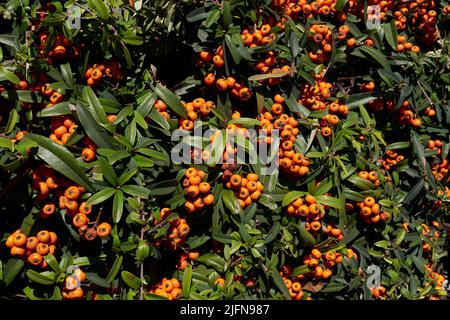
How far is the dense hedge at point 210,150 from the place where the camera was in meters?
1.93

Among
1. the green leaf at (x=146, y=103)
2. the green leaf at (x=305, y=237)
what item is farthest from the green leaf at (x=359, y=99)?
the green leaf at (x=146, y=103)

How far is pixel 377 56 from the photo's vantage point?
257 centimetres

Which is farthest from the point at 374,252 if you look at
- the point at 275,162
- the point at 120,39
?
the point at 120,39

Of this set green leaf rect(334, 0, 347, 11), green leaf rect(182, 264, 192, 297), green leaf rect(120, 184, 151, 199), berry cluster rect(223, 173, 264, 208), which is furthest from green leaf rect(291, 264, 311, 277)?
green leaf rect(334, 0, 347, 11)

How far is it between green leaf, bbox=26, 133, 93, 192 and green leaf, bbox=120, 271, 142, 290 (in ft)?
1.47

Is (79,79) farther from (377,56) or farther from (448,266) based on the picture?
(448,266)

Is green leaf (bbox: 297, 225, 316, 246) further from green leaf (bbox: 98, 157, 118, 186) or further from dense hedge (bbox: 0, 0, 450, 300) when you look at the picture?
green leaf (bbox: 98, 157, 118, 186)

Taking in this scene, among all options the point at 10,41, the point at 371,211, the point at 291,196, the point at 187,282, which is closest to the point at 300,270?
the point at 291,196

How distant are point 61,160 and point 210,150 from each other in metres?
0.72

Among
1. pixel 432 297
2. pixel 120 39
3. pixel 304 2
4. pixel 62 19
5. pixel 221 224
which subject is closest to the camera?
pixel 62 19

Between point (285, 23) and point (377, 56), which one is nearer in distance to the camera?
point (285, 23)

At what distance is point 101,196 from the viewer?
6.04 feet

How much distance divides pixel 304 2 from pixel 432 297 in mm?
2308

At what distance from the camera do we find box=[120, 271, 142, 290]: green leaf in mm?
1920
